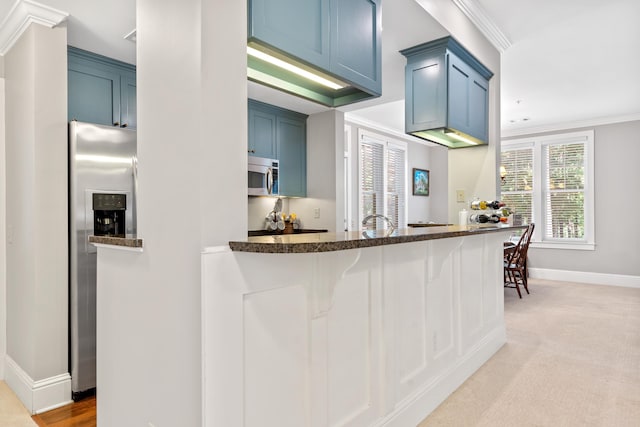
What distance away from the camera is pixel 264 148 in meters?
4.56

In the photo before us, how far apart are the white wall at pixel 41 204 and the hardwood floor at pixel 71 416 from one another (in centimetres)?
15

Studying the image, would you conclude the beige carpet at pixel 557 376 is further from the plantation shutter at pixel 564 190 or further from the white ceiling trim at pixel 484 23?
the white ceiling trim at pixel 484 23

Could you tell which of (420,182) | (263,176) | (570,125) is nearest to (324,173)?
(263,176)

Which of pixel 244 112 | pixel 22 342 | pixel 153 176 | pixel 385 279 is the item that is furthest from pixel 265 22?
pixel 22 342

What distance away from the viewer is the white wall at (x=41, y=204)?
7.89 ft

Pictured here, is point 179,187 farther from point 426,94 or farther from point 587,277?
point 587,277

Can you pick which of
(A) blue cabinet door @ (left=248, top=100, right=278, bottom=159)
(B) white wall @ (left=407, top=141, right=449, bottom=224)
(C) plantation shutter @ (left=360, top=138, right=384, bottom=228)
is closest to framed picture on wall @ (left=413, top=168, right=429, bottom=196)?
(B) white wall @ (left=407, top=141, right=449, bottom=224)

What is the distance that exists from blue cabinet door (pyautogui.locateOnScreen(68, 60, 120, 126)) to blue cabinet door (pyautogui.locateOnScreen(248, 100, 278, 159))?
1.55 m

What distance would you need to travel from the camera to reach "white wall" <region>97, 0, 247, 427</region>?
50.5 inches

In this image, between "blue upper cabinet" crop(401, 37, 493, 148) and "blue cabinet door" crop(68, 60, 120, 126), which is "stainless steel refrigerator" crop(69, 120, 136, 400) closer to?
"blue cabinet door" crop(68, 60, 120, 126)

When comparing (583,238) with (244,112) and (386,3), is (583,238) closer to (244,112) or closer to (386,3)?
(386,3)

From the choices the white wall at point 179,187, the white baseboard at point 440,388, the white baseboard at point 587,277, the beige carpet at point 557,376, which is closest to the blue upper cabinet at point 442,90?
the white baseboard at point 440,388

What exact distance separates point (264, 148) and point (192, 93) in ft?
10.8

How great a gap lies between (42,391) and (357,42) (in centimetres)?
273
